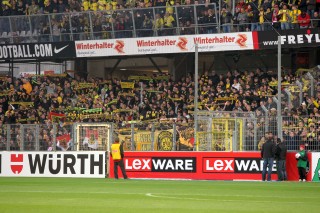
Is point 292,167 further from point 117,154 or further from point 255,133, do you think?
point 117,154

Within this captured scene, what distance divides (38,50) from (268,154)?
19.0 metres

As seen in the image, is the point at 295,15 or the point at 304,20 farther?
the point at 295,15

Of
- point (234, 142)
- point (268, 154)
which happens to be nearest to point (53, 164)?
point (234, 142)

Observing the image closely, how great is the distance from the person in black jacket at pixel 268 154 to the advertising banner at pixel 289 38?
10.7 m

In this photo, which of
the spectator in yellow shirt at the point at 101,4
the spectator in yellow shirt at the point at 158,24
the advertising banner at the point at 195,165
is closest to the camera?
the advertising banner at the point at 195,165

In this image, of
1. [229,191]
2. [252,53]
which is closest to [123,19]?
[252,53]

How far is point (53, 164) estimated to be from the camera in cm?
3722

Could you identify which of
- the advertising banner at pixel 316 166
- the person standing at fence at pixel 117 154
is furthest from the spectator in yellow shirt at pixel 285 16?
the person standing at fence at pixel 117 154

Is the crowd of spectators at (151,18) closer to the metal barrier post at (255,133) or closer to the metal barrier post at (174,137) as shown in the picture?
the metal barrier post at (255,133)

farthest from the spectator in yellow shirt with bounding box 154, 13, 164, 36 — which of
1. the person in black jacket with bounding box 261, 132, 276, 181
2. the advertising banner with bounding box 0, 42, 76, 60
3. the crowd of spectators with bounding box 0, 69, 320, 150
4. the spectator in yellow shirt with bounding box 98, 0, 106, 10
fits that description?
the person in black jacket with bounding box 261, 132, 276, 181

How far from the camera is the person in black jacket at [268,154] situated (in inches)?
1292

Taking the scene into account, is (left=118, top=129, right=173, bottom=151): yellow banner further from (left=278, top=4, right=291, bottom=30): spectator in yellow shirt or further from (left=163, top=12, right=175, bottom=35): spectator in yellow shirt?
(left=163, top=12, right=175, bottom=35): spectator in yellow shirt

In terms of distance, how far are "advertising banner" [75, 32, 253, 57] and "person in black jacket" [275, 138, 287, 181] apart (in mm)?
11073

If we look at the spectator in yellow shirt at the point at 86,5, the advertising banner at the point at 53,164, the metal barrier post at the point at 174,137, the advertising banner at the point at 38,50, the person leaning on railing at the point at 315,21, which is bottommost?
the advertising banner at the point at 53,164
